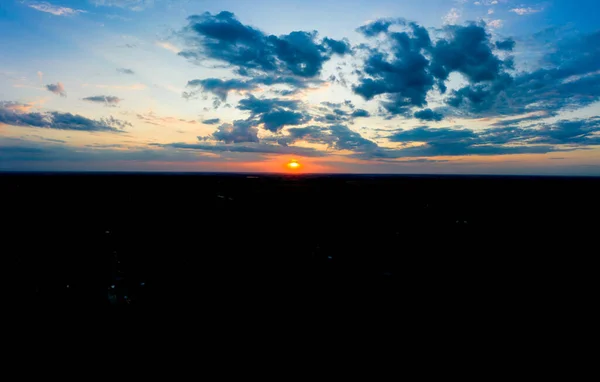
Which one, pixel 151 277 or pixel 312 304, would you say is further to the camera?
pixel 151 277

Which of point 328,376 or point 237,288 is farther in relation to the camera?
point 237,288

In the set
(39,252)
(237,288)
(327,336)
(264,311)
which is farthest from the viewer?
(39,252)

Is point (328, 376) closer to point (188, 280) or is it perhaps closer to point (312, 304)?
point (312, 304)

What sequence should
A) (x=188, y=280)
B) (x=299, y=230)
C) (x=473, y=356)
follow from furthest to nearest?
(x=299, y=230)
(x=188, y=280)
(x=473, y=356)

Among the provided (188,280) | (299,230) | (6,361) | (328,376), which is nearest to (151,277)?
(188,280)

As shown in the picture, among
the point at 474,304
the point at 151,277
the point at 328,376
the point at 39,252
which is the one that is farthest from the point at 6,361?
the point at 474,304

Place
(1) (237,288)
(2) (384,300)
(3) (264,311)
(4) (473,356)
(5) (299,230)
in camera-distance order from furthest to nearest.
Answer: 1. (5) (299,230)
2. (1) (237,288)
3. (2) (384,300)
4. (3) (264,311)
5. (4) (473,356)

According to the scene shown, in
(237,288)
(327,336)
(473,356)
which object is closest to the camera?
(473,356)

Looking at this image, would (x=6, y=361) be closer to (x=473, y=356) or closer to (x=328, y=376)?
(x=328, y=376)
